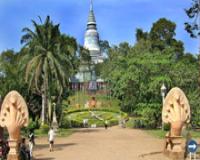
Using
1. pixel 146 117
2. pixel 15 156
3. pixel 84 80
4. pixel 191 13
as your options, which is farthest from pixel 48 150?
pixel 84 80

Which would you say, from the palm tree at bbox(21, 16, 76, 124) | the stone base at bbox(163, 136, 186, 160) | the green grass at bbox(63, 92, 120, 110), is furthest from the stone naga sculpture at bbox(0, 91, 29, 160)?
the green grass at bbox(63, 92, 120, 110)

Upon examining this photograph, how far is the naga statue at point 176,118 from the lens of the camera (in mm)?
23031

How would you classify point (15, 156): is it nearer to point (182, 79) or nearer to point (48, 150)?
point (48, 150)

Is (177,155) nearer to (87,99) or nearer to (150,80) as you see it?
(150,80)

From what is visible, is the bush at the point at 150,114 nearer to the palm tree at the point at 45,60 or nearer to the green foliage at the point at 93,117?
the palm tree at the point at 45,60

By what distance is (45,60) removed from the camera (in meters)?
49.3

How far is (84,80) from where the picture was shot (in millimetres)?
108688

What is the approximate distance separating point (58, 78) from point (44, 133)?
6373mm

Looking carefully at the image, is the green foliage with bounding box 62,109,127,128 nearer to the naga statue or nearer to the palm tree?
the palm tree

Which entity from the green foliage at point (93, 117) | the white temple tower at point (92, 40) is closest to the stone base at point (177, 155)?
the green foliage at point (93, 117)

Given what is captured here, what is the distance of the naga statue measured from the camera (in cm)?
2303

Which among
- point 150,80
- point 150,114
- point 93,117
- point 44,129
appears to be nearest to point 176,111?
point 44,129

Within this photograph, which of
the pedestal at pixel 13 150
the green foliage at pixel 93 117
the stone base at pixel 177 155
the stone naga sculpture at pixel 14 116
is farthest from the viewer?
the green foliage at pixel 93 117

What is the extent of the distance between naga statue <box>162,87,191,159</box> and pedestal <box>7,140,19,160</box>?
7.14 meters
